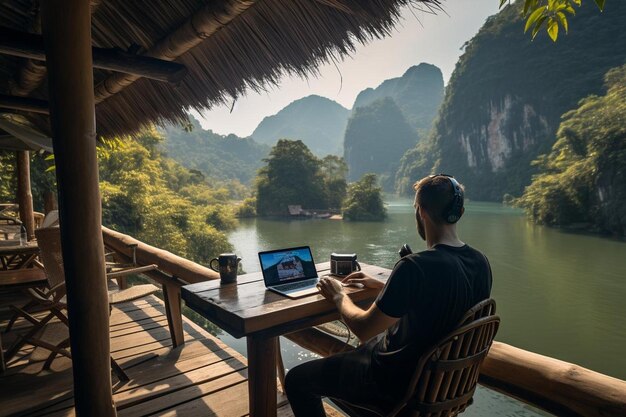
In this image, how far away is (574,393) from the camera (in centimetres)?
105

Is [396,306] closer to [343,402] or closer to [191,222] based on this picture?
[343,402]

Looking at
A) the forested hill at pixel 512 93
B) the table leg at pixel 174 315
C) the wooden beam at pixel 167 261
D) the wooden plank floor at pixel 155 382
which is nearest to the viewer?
the wooden plank floor at pixel 155 382

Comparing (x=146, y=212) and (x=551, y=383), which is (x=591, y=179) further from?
(x=551, y=383)

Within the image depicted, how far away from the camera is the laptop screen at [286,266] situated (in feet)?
5.13

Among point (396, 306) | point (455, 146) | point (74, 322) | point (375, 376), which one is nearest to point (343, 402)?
point (375, 376)

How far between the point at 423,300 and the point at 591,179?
2907 cm

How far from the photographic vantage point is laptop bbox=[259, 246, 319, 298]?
1522 millimetres

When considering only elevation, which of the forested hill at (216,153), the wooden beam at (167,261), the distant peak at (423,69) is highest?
the distant peak at (423,69)

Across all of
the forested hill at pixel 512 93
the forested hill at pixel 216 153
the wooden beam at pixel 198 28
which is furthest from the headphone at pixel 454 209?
the forested hill at pixel 216 153

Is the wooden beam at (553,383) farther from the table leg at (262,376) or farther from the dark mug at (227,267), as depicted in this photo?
the dark mug at (227,267)

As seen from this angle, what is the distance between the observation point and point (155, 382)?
2.11m

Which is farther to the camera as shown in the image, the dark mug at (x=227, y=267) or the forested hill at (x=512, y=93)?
the forested hill at (x=512, y=93)

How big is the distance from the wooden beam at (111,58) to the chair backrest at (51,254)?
1.06 m

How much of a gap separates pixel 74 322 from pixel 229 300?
0.58 m
